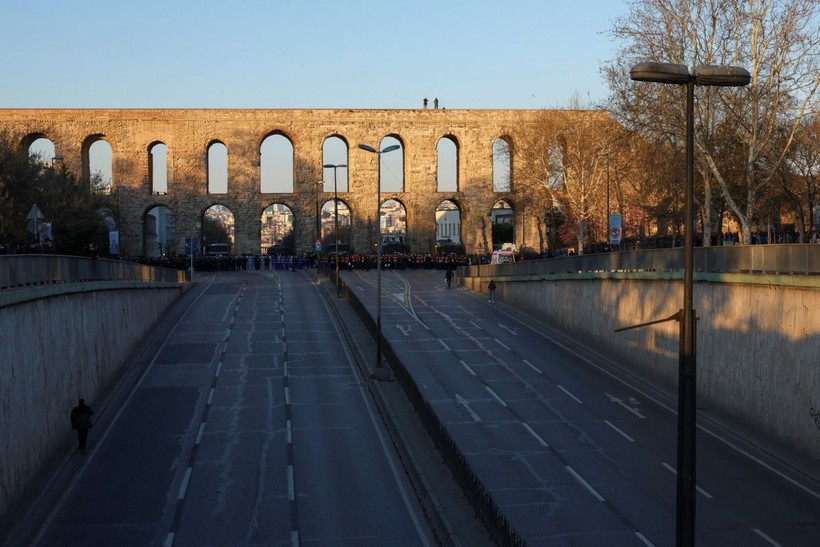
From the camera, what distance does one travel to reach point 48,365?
27.4 meters

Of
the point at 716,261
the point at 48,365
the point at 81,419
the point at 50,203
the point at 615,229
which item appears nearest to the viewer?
the point at 48,365

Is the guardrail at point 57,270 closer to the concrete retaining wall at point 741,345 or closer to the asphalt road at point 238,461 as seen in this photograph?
the asphalt road at point 238,461

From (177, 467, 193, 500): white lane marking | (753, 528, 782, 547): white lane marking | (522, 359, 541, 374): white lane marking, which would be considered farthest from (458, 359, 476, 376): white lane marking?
(753, 528, 782, 547): white lane marking

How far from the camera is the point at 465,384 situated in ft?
125

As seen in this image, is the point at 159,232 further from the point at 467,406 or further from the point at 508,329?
the point at 467,406

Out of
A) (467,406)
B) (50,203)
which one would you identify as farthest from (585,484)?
(50,203)

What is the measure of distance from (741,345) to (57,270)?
19.2 m

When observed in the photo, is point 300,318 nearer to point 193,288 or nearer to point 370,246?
point 193,288

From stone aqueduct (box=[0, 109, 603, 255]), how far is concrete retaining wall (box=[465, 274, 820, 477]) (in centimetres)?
5539

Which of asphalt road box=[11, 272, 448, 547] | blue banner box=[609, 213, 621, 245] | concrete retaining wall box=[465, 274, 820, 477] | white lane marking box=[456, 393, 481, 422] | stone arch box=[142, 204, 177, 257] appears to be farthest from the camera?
stone arch box=[142, 204, 177, 257]

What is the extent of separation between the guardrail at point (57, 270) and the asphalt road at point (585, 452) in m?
11.5

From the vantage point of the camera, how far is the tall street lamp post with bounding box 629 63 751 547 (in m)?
14.8

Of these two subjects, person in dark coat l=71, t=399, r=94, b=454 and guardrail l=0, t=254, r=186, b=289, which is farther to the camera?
person in dark coat l=71, t=399, r=94, b=454

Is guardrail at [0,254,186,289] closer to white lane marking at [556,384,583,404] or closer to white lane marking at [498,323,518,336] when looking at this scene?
white lane marking at [556,384,583,404]
